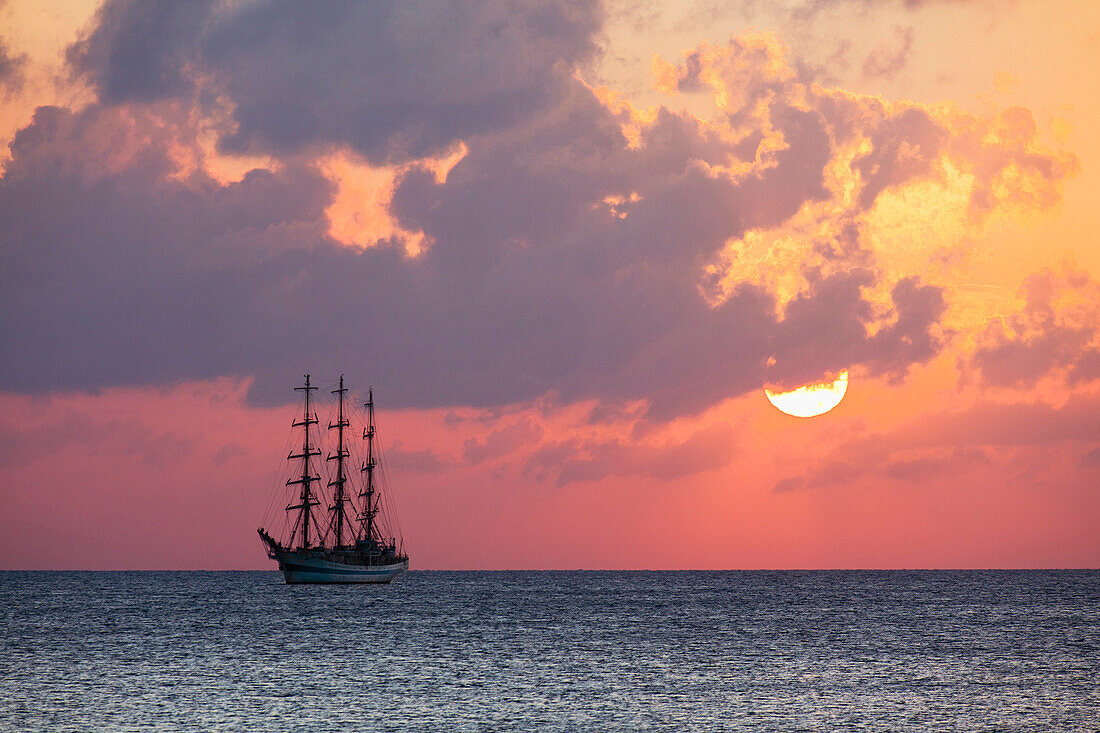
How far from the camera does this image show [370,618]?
128 metres

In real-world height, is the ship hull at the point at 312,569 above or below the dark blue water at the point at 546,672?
above

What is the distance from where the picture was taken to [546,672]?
75.4 metres

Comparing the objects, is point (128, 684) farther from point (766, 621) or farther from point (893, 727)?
point (766, 621)

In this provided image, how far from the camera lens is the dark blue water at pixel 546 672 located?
186 ft

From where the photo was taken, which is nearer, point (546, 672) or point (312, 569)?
point (546, 672)

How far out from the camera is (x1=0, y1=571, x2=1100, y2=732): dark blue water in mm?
56688

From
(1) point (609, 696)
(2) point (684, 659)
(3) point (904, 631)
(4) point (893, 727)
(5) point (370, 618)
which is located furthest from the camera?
(5) point (370, 618)

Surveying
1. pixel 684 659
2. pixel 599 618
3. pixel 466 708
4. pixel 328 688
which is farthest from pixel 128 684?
pixel 599 618

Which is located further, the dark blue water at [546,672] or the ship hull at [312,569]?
the ship hull at [312,569]

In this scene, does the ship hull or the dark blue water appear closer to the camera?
the dark blue water

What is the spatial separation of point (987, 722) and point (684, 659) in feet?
99.2

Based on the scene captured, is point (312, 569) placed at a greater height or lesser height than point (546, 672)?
greater

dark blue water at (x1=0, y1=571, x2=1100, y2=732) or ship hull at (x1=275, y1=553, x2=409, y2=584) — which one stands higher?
ship hull at (x1=275, y1=553, x2=409, y2=584)

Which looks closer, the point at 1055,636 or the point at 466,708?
the point at 466,708
